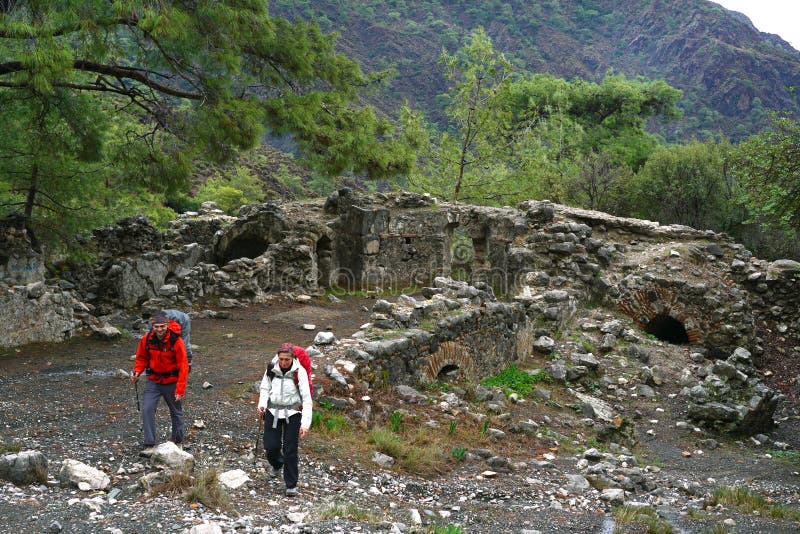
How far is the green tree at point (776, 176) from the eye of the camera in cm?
957

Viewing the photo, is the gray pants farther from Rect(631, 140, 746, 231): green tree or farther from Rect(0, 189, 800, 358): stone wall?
Rect(631, 140, 746, 231): green tree

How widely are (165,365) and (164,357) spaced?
7cm

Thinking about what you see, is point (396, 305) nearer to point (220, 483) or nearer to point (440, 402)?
point (440, 402)

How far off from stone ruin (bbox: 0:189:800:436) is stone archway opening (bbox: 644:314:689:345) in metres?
0.04

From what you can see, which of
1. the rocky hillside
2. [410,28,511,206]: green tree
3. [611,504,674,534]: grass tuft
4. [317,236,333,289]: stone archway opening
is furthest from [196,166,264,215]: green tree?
[611,504,674,534]: grass tuft

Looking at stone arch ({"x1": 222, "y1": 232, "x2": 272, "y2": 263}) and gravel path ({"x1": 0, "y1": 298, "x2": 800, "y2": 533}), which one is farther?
stone arch ({"x1": 222, "y1": 232, "x2": 272, "y2": 263})

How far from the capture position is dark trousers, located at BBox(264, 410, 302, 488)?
5.28 m

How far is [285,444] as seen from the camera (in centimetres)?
532

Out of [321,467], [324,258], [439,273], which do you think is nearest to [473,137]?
[439,273]

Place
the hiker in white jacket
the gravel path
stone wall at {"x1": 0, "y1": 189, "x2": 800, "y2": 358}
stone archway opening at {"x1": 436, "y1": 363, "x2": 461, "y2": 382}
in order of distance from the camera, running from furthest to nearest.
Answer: stone wall at {"x1": 0, "y1": 189, "x2": 800, "y2": 358} → stone archway opening at {"x1": 436, "y1": 363, "x2": 461, "y2": 382} → the hiker in white jacket → the gravel path

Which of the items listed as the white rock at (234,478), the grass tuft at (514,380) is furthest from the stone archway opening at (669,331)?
the white rock at (234,478)

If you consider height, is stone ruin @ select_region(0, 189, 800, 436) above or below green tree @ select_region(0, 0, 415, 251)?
below

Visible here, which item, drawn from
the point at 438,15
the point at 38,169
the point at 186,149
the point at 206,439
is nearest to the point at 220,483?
the point at 206,439

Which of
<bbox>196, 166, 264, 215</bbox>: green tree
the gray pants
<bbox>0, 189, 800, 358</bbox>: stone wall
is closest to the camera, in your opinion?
the gray pants
